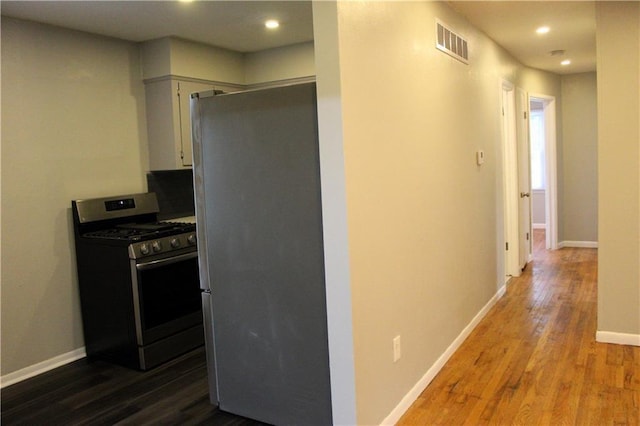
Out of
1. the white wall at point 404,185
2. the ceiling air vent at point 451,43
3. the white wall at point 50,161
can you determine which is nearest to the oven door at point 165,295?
the white wall at point 50,161

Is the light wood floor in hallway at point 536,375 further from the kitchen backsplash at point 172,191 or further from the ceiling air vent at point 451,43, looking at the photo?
the kitchen backsplash at point 172,191

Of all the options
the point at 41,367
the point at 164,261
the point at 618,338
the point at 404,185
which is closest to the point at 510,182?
the point at 618,338

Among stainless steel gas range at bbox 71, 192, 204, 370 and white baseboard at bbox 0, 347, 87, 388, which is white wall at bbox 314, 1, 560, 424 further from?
white baseboard at bbox 0, 347, 87, 388

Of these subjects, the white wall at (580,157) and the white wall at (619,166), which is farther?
the white wall at (580,157)

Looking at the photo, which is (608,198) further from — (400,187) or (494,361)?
(400,187)

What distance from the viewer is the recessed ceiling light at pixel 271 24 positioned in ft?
12.5

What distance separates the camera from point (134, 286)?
11.5 feet

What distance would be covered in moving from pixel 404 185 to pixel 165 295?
1938 millimetres

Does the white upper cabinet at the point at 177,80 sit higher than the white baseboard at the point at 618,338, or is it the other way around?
the white upper cabinet at the point at 177,80

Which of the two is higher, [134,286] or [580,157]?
[580,157]

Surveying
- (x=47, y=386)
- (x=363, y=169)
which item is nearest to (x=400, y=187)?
(x=363, y=169)

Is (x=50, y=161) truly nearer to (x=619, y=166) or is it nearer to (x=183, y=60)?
(x=183, y=60)

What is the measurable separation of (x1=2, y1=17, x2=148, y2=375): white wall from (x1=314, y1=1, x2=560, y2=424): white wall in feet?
7.69

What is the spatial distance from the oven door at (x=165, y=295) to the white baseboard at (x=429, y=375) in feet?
5.80
